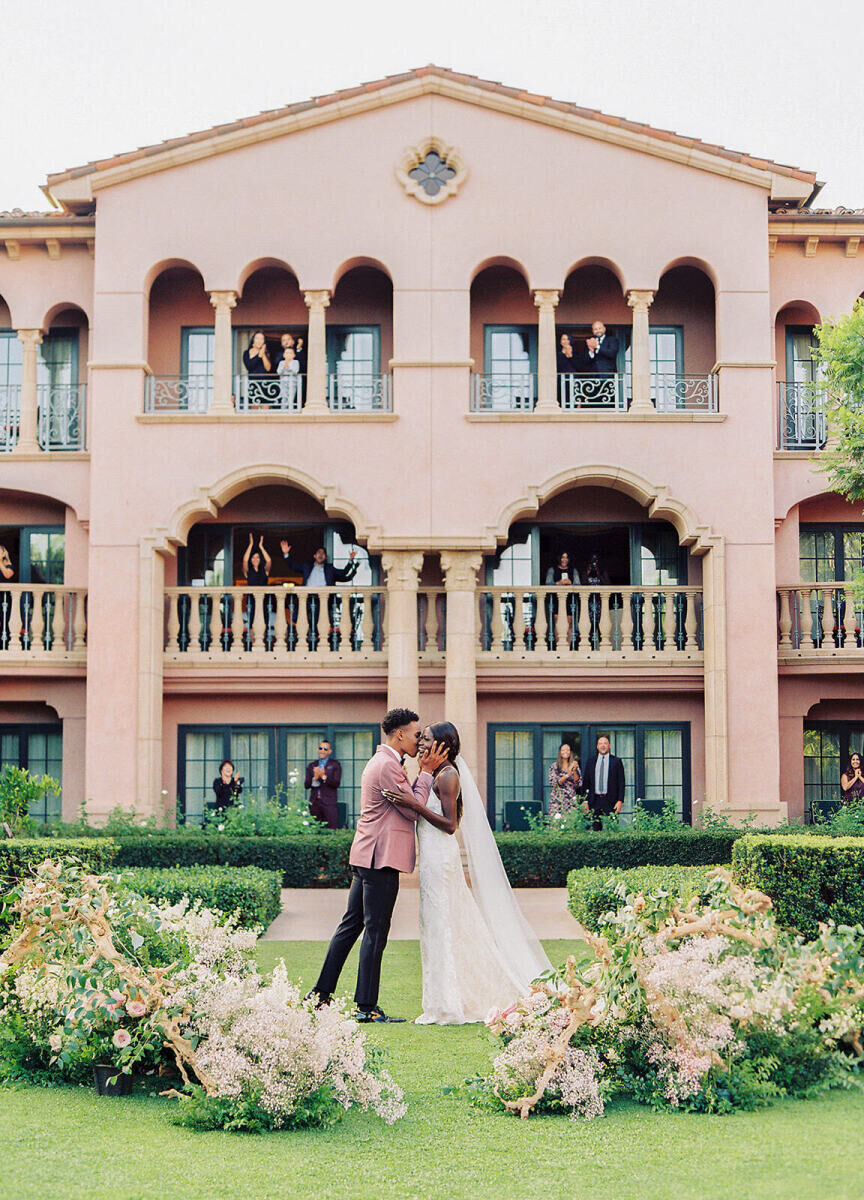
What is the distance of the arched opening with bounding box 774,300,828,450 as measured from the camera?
22.5 meters

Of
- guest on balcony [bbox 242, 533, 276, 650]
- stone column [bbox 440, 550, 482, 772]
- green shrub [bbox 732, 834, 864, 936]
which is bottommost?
green shrub [bbox 732, 834, 864, 936]

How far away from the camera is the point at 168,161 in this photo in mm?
21516

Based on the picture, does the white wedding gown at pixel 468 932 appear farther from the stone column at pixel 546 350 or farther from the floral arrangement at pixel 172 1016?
the stone column at pixel 546 350

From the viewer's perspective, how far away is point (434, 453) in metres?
21.2

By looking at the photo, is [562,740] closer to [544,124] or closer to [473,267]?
[473,267]

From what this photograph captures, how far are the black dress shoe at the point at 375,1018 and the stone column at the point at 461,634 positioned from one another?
11061 millimetres

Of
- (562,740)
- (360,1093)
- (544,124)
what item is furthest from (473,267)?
(360,1093)

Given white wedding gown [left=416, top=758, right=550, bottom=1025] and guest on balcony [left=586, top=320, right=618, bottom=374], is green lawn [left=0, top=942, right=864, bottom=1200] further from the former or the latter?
guest on balcony [left=586, top=320, right=618, bottom=374]

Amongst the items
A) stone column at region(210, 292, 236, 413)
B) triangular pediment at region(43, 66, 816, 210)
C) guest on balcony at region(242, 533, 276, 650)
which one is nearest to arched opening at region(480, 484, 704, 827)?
guest on balcony at region(242, 533, 276, 650)

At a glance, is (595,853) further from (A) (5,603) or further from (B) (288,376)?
(A) (5,603)

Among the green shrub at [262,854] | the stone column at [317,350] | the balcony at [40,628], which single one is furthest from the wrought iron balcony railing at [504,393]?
the green shrub at [262,854]

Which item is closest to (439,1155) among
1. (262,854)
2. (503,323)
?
(262,854)

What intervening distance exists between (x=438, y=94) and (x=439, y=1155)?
18.6m

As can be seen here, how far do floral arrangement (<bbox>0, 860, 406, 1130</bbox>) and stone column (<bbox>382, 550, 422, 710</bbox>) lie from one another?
40.3ft
